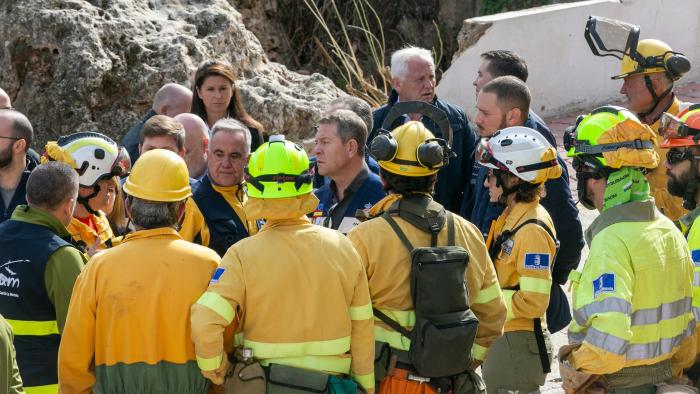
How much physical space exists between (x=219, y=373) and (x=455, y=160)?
2934 millimetres

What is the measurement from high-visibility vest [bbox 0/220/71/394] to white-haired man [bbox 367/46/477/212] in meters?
2.61

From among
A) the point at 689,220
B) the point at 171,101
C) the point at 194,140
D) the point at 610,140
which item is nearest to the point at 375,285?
Result: the point at 610,140

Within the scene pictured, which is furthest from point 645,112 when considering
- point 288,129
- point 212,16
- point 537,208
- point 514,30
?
point 514,30

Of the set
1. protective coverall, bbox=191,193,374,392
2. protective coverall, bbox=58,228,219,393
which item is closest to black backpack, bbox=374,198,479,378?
protective coverall, bbox=191,193,374,392

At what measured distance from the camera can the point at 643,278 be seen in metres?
4.02

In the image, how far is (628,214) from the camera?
4.07 m

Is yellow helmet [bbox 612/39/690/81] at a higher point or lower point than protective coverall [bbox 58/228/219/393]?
higher

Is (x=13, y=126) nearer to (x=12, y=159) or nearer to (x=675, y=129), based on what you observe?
(x=12, y=159)

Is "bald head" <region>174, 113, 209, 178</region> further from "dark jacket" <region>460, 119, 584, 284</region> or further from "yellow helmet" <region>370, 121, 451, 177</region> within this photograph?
"yellow helmet" <region>370, 121, 451, 177</region>

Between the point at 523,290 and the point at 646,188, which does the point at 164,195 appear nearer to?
the point at 523,290

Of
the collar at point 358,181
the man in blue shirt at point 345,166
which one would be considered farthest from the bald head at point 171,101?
the collar at point 358,181

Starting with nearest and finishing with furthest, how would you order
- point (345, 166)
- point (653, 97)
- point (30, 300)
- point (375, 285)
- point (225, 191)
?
point (375, 285) < point (30, 300) < point (345, 166) < point (225, 191) < point (653, 97)

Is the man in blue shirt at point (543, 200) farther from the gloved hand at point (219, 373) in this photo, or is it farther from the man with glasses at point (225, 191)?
the gloved hand at point (219, 373)

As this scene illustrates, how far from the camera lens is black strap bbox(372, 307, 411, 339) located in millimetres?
4176
